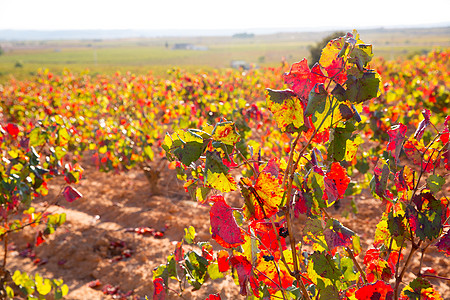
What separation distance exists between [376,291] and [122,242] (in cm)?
357

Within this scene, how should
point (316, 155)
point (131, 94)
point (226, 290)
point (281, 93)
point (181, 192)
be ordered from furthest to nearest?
1. point (131, 94)
2. point (181, 192)
3. point (226, 290)
4. point (316, 155)
5. point (281, 93)

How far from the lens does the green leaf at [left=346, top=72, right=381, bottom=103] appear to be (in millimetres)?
914

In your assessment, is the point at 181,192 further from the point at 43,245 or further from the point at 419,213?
the point at 419,213

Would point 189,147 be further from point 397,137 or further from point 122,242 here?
point 122,242

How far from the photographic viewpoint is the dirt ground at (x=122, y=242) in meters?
3.45

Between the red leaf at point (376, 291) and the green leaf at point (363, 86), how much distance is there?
0.54m

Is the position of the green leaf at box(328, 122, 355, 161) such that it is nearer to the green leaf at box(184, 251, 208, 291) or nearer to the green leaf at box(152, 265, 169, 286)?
the green leaf at box(184, 251, 208, 291)

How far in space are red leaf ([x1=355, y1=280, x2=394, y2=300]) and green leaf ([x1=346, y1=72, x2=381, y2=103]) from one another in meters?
0.54

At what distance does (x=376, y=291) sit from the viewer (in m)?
1.08

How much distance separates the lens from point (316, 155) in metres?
1.42

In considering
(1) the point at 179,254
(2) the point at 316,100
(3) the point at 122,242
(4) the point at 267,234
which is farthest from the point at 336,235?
(3) the point at 122,242

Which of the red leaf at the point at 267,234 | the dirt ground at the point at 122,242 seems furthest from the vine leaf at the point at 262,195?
the dirt ground at the point at 122,242

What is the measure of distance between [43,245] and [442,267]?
13.5 feet

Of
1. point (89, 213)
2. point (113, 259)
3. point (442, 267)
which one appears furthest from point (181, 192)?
point (442, 267)
